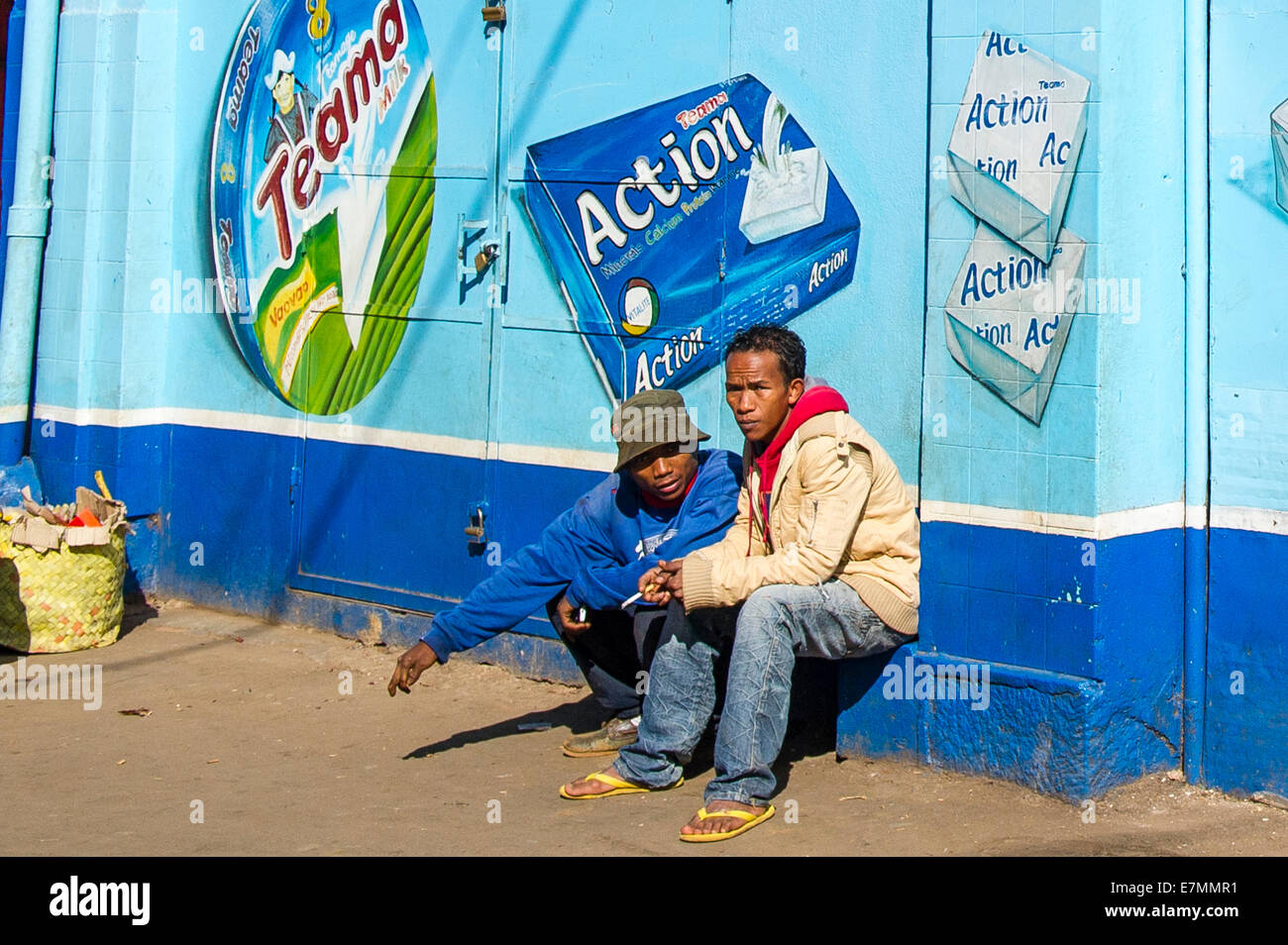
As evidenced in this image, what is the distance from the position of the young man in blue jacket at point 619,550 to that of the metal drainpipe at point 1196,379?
1.35 metres

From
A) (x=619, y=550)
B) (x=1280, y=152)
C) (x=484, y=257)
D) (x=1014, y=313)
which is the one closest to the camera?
(x=1280, y=152)

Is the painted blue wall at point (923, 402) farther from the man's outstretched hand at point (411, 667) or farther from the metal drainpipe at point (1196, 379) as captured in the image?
the man's outstretched hand at point (411, 667)

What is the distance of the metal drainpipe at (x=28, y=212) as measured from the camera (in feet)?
23.3

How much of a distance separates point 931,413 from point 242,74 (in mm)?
4006

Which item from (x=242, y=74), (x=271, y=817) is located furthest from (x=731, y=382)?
(x=242, y=74)

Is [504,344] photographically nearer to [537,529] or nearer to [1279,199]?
[537,529]

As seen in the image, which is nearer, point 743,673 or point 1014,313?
point 743,673

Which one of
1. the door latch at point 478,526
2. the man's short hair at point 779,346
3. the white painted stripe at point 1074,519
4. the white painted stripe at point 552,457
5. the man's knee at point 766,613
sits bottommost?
the man's knee at point 766,613

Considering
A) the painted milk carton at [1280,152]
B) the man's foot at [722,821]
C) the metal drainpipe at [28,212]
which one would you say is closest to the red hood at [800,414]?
the man's foot at [722,821]

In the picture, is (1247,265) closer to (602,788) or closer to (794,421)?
(794,421)

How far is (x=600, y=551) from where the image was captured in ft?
15.7

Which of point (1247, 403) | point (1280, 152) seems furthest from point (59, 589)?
point (1280, 152)

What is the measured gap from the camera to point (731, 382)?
4.47 meters

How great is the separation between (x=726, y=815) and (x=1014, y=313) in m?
1.63
